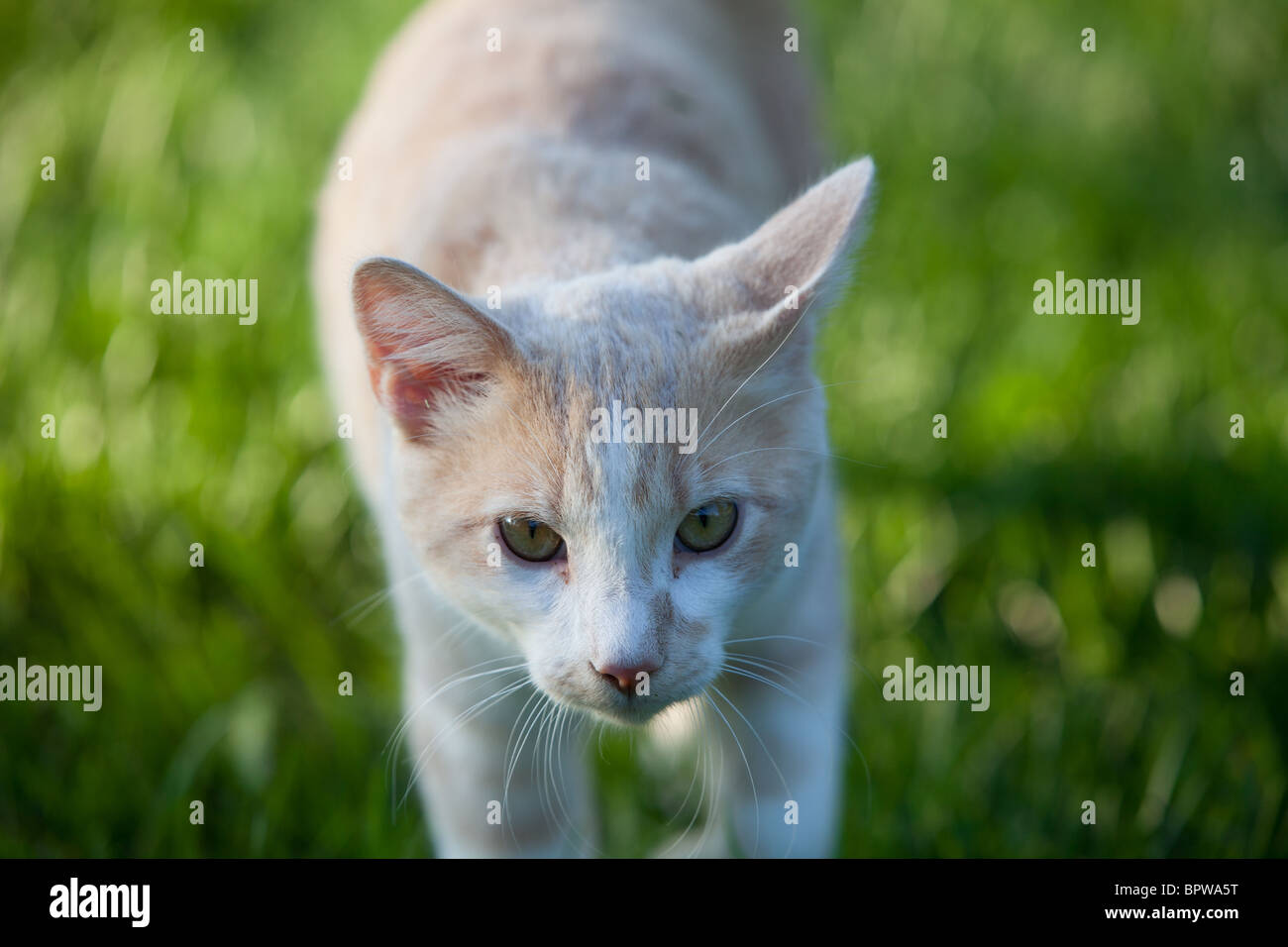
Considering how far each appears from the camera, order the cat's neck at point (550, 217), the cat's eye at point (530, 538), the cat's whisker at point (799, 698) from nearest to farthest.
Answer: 1. the cat's eye at point (530, 538)
2. the cat's whisker at point (799, 698)
3. the cat's neck at point (550, 217)

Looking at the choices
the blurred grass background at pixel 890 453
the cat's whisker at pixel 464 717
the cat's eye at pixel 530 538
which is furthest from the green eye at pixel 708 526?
the blurred grass background at pixel 890 453

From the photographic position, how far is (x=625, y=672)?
155cm

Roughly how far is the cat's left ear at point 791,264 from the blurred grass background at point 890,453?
0.50 m

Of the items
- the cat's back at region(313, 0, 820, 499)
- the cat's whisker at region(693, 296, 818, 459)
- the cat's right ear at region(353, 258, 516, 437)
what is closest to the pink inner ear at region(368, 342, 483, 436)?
the cat's right ear at region(353, 258, 516, 437)

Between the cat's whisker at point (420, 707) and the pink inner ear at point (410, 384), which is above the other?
the pink inner ear at point (410, 384)

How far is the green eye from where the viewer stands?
1673 mm

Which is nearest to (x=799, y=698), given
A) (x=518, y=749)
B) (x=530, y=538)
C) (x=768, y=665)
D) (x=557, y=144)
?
(x=768, y=665)

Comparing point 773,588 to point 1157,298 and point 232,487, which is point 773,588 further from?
point 1157,298

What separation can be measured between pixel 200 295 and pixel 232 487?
2.36ft

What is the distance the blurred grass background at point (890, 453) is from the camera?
2.41 m

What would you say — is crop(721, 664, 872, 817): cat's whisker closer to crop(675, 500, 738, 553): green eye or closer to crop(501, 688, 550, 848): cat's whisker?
crop(675, 500, 738, 553): green eye

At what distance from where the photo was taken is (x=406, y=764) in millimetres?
2354

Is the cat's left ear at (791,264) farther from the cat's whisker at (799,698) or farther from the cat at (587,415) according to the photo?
the cat's whisker at (799,698)
